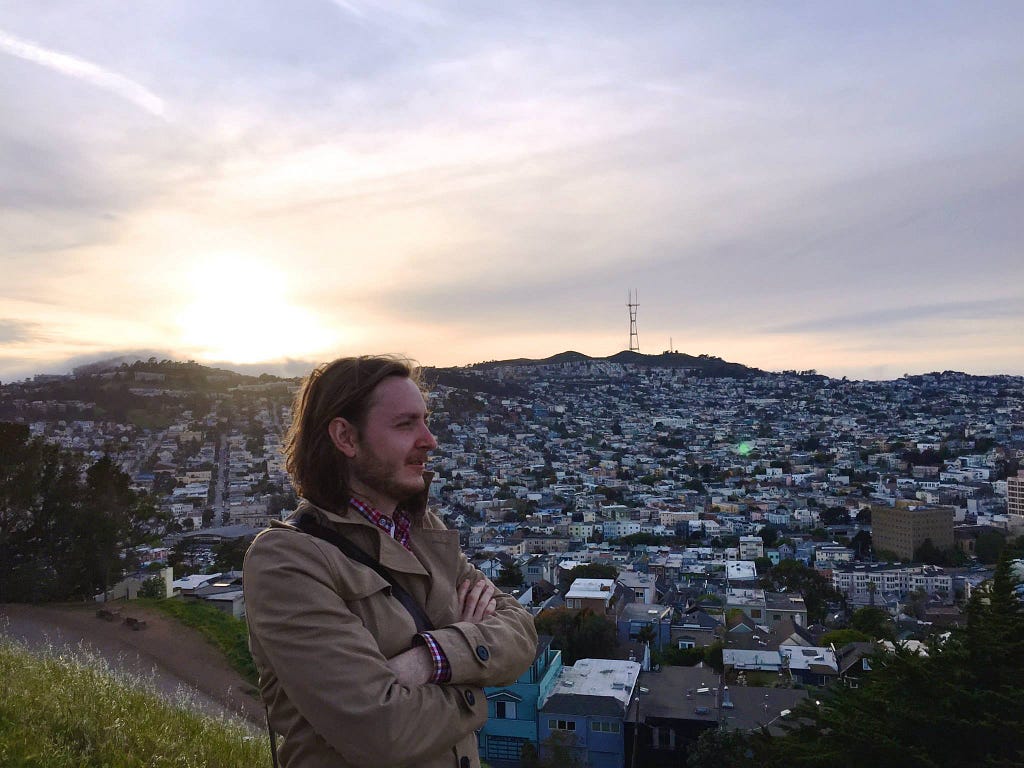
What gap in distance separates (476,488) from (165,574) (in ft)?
131

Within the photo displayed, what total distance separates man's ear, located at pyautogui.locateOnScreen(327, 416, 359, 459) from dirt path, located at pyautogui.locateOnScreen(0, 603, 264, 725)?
4.24m

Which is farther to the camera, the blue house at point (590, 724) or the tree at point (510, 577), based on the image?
the tree at point (510, 577)

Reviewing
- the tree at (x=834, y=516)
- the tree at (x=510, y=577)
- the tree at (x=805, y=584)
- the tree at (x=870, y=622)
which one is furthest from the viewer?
the tree at (x=834, y=516)

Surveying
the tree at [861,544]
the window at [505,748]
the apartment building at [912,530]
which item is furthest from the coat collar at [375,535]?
the apartment building at [912,530]

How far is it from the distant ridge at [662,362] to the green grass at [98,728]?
10337cm

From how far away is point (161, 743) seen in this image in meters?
2.43

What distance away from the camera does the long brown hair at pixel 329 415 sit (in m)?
1.25

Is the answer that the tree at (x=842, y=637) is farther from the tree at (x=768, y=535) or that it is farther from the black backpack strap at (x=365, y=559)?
the tree at (x=768, y=535)

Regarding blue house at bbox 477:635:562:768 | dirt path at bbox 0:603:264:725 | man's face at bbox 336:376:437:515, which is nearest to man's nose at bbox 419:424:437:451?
man's face at bbox 336:376:437:515

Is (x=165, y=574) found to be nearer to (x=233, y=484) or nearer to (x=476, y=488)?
(x=233, y=484)

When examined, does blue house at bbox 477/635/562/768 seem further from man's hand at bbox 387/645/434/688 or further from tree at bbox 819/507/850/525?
A: tree at bbox 819/507/850/525

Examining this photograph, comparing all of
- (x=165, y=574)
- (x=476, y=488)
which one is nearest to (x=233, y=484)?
(x=476, y=488)

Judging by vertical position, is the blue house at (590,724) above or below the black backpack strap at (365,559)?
below

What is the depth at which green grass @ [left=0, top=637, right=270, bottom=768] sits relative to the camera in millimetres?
2238
